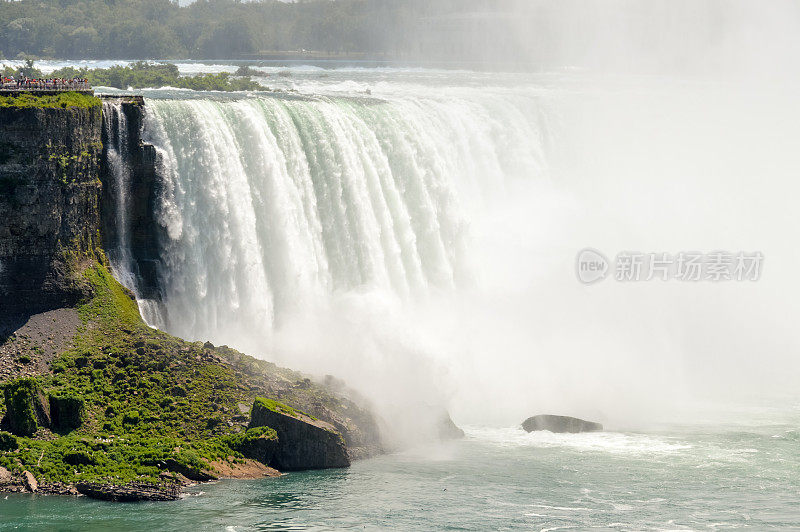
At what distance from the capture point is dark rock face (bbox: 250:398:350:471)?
126 feet

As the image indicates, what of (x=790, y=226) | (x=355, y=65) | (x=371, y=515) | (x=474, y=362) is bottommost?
(x=371, y=515)

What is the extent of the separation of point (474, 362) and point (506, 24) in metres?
73.0

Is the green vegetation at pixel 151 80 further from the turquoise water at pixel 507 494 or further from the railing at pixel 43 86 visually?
the turquoise water at pixel 507 494

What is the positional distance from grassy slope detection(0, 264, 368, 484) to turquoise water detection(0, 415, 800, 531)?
1.57m

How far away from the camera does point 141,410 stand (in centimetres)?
3881

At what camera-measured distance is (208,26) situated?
11875 centimetres

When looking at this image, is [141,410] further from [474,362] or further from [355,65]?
[355,65]

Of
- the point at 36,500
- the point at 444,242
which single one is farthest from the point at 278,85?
the point at 36,500

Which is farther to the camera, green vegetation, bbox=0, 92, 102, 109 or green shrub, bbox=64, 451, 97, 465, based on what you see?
green vegetation, bbox=0, 92, 102, 109

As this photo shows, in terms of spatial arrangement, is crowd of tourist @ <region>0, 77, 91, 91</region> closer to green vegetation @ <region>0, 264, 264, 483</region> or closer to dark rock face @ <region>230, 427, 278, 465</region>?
green vegetation @ <region>0, 264, 264, 483</region>

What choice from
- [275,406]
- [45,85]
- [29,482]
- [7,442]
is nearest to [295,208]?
[45,85]

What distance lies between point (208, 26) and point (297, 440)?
3401 inches

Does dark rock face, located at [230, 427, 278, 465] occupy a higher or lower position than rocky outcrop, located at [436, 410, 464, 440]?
lower

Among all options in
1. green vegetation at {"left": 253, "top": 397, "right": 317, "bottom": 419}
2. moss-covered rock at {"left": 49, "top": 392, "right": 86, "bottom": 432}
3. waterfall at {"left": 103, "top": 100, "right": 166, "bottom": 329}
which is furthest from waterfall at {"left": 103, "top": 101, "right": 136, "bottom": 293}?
green vegetation at {"left": 253, "top": 397, "right": 317, "bottom": 419}
